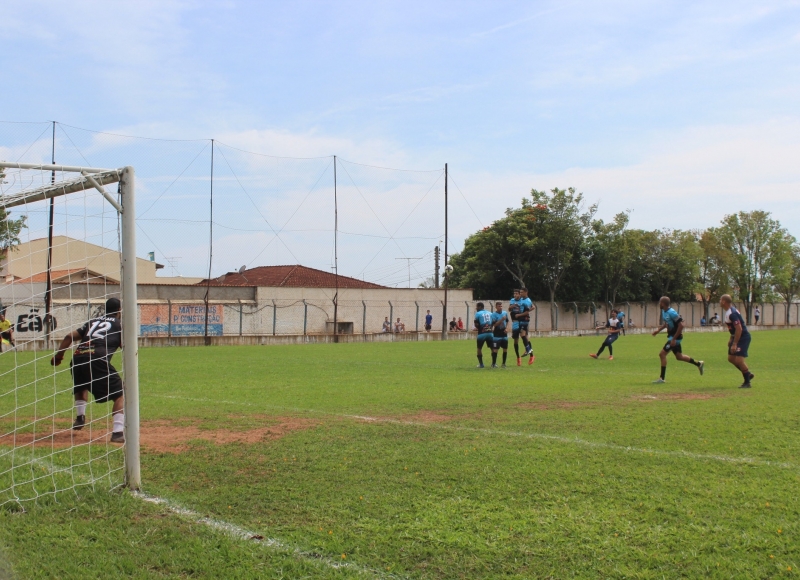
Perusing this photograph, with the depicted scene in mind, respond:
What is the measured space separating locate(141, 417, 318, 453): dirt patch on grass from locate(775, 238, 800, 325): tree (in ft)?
248

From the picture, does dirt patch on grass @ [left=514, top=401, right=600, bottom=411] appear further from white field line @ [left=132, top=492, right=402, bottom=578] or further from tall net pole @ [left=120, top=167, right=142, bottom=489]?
white field line @ [left=132, top=492, right=402, bottom=578]

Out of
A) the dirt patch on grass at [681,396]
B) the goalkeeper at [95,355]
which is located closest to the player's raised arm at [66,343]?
the goalkeeper at [95,355]

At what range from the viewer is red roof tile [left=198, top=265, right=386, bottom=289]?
59219 millimetres

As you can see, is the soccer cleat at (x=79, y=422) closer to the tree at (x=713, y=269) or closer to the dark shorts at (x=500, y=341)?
the dark shorts at (x=500, y=341)

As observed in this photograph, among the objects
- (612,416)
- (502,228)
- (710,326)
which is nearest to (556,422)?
(612,416)

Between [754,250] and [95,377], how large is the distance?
252ft

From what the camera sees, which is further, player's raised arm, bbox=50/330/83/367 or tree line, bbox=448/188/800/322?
tree line, bbox=448/188/800/322

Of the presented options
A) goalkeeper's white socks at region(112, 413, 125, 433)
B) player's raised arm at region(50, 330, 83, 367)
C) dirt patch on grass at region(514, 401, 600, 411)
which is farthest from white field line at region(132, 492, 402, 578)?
dirt patch on grass at region(514, 401, 600, 411)

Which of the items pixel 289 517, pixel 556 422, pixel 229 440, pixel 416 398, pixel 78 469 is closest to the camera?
pixel 289 517

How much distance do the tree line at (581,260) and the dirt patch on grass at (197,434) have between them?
1861 inches

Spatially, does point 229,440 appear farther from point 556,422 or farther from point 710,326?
point 710,326

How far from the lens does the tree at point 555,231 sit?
5538 centimetres

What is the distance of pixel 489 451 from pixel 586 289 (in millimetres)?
52597

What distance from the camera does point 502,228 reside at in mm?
56062
